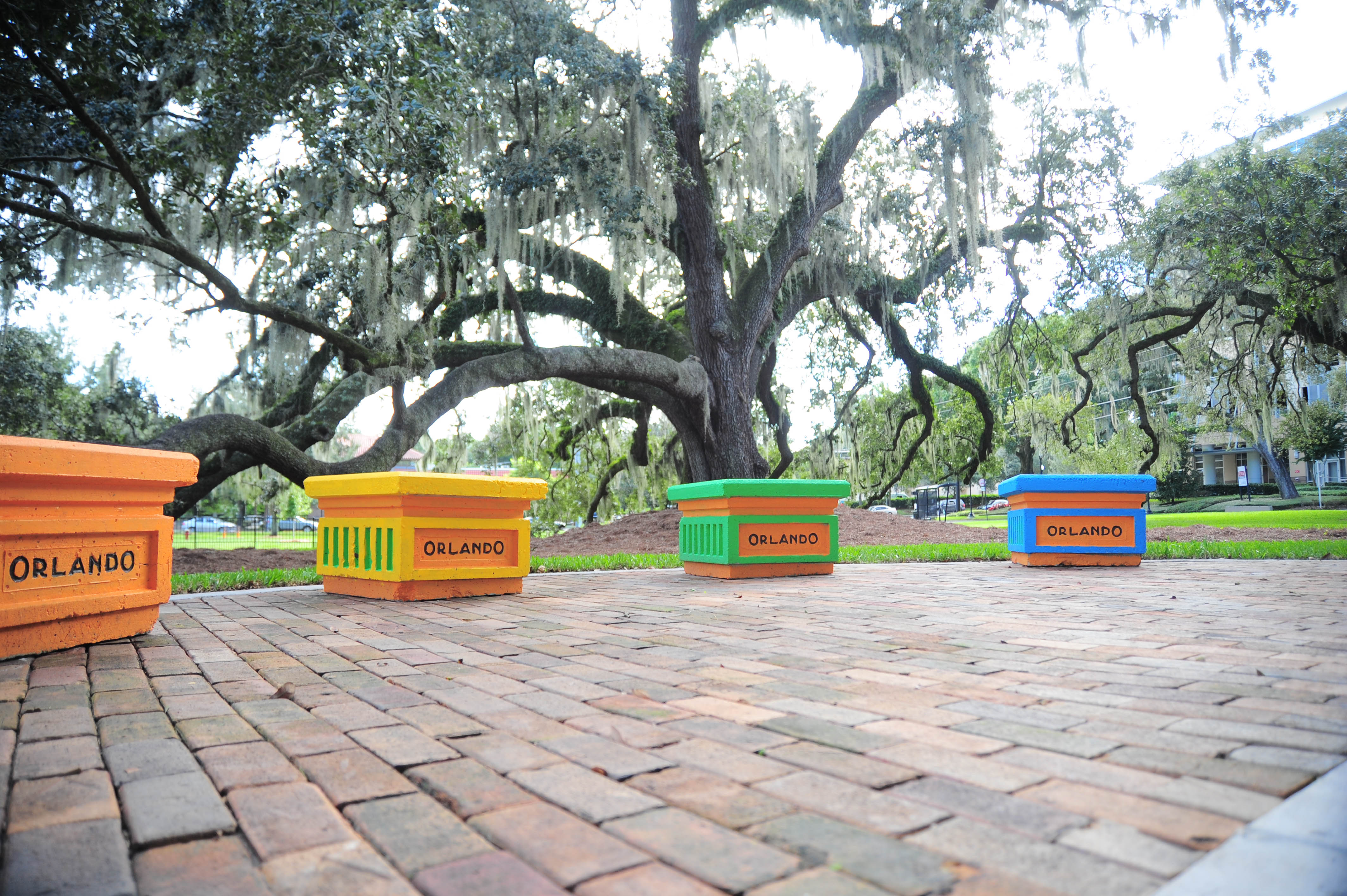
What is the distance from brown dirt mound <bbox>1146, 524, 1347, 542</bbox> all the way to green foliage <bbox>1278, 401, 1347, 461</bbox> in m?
21.7

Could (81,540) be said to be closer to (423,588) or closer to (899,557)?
(423,588)

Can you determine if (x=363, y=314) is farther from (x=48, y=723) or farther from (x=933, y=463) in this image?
(x=933, y=463)

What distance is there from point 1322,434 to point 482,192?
116 ft

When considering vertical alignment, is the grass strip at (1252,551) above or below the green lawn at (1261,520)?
above

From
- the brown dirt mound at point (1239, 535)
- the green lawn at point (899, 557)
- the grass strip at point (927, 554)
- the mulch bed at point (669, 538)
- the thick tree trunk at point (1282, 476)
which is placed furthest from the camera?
the thick tree trunk at point (1282, 476)

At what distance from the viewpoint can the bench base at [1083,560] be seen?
7621mm

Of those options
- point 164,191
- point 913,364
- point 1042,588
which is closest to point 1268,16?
point 913,364

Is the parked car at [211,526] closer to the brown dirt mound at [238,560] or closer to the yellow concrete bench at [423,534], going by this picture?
the brown dirt mound at [238,560]

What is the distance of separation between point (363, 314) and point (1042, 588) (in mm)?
8247

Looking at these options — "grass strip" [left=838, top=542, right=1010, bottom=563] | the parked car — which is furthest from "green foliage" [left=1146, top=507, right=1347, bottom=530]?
the parked car

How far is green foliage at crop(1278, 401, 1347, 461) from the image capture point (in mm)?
30955

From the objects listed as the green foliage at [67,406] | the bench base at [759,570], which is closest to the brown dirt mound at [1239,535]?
the bench base at [759,570]

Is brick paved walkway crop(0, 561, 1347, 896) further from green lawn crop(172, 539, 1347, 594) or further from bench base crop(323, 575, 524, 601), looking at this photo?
green lawn crop(172, 539, 1347, 594)

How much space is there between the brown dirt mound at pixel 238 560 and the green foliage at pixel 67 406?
6.39 feet
